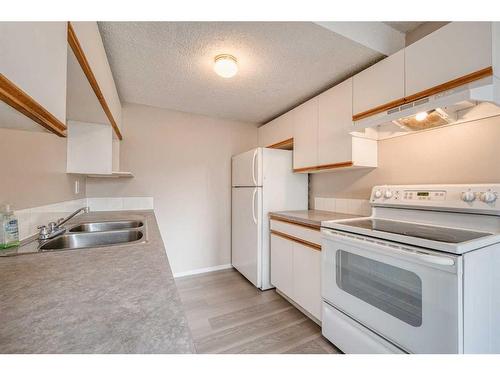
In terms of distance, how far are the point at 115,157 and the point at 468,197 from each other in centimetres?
291

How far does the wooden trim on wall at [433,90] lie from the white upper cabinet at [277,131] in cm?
95

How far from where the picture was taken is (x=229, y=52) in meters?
1.61

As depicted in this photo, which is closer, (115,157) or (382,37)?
(382,37)

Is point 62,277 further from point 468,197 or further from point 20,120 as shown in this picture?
point 468,197

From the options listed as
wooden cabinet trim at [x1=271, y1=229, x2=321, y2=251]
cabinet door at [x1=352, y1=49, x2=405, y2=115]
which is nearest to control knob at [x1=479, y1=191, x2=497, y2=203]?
cabinet door at [x1=352, y1=49, x2=405, y2=115]

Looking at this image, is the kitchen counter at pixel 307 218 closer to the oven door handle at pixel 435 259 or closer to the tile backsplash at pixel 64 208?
the oven door handle at pixel 435 259

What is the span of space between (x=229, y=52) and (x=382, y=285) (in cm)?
185

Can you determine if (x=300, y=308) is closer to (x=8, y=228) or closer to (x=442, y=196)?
(x=442, y=196)

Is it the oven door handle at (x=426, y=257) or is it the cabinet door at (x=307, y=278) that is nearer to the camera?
the oven door handle at (x=426, y=257)

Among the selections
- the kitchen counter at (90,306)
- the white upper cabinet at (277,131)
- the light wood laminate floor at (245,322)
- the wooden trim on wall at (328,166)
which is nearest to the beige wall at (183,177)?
the white upper cabinet at (277,131)

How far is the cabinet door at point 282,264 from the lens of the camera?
2064 millimetres

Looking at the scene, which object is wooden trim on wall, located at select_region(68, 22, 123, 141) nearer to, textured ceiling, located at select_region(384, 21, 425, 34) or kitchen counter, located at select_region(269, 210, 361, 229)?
kitchen counter, located at select_region(269, 210, 361, 229)

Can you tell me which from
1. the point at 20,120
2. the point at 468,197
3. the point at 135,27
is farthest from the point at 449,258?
the point at 135,27

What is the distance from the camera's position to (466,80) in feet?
3.76
